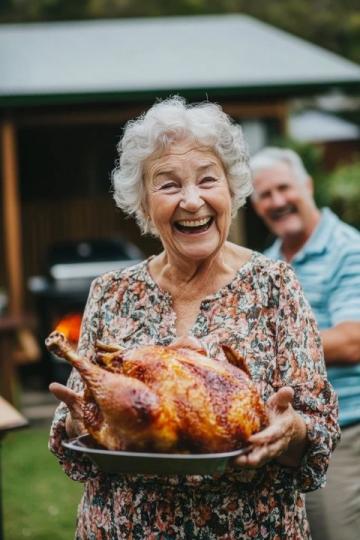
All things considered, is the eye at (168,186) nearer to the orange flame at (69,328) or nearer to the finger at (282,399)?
the orange flame at (69,328)

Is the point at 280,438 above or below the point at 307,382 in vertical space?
below

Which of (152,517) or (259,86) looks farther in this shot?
(259,86)

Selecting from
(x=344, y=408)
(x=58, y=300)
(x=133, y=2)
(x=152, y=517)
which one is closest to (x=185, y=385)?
(x=152, y=517)

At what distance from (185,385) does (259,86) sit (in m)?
10.0

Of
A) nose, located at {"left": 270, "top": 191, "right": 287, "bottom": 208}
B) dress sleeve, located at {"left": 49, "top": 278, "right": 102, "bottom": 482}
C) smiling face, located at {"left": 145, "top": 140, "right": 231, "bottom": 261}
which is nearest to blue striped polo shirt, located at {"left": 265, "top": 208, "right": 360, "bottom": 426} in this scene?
nose, located at {"left": 270, "top": 191, "right": 287, "bottom": 208}

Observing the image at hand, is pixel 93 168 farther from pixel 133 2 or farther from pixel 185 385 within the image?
pixel 133 2

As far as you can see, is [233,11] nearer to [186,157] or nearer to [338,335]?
[338,335]

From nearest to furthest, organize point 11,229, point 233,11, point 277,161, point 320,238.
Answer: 1. point 320,238
2. point 277,161
3. point 11,229
4. point 233,11

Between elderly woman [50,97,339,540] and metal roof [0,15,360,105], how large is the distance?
29.0 feet

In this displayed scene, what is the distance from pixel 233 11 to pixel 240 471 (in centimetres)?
3275

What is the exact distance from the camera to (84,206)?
15.5 m

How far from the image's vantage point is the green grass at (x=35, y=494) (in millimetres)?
6703

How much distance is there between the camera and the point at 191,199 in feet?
8.88

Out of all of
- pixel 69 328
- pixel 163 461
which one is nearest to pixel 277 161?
pixel 69 328
